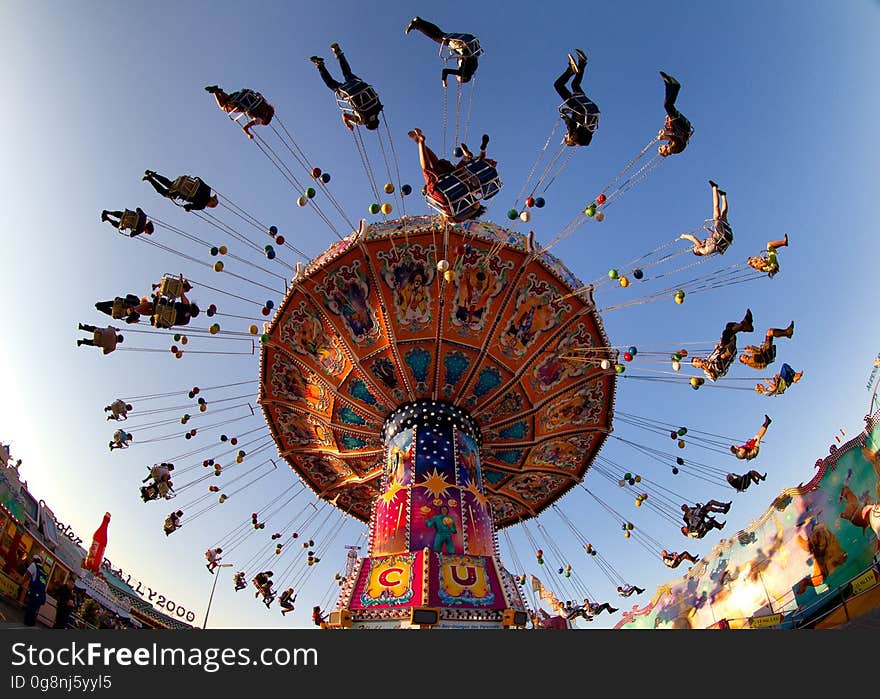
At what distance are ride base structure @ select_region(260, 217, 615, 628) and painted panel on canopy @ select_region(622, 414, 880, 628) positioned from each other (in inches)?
278

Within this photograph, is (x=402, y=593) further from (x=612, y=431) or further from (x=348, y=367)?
(x=612, y=431)

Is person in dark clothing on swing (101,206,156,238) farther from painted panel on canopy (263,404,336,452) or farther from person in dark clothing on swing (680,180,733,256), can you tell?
person in dark clothing on swing (680,180,733,256)

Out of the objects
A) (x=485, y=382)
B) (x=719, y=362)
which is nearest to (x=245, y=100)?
(x=485, y=382)

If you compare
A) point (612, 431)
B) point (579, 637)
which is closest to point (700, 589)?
point (612, 431)

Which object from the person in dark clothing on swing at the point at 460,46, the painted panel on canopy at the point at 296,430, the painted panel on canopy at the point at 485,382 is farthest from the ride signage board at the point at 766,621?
the person in dark clothing on swing at the point at 460,46

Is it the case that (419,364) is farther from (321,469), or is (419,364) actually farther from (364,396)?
(321,469)

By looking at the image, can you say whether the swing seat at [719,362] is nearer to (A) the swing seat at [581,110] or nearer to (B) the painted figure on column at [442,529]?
(A) the swing seat at [581,110]

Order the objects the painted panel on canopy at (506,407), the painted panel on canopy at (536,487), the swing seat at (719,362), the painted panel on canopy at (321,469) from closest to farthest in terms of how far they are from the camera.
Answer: the swing seat at (719,362)
the painted panel on canopy at (506,407)
the painted panel on canopy at (321,469)
the painted panel on canopy at (536,487)

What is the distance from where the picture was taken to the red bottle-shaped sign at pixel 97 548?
1612cm

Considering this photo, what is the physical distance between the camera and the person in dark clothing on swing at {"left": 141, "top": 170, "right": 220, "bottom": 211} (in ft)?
34.7

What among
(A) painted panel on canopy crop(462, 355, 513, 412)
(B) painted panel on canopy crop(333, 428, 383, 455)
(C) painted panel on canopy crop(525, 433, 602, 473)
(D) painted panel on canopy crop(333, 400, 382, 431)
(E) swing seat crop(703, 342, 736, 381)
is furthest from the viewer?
(C) painted panel on canopy crop(525, 433, 602, 473)

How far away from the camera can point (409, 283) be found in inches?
549

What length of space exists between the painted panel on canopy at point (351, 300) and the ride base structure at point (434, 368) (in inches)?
1.0

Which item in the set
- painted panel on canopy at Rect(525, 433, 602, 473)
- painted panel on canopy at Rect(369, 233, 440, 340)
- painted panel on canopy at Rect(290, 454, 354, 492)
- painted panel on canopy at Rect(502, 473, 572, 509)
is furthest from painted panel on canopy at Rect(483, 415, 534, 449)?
painted panel on canopy at Rect(290, 454, 354, 492)
